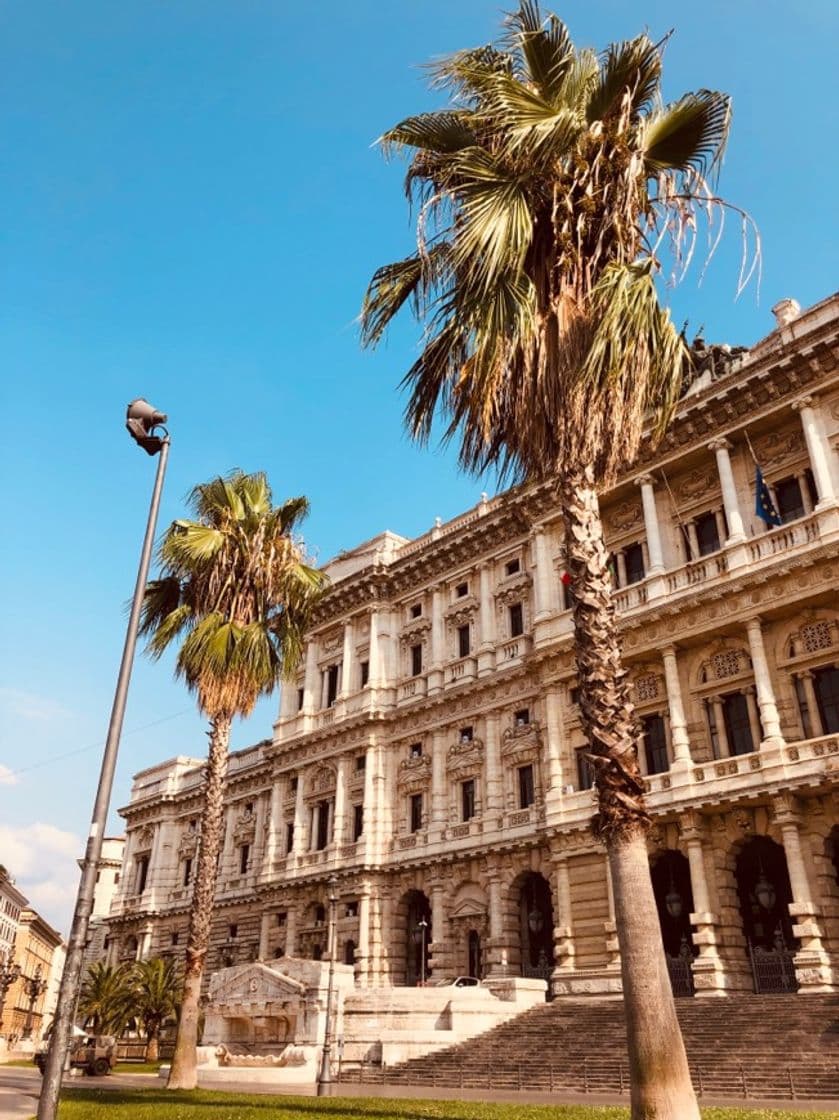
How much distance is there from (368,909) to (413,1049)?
12.4 metres

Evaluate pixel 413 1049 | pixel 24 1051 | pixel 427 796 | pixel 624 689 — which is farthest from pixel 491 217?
pixel 24 1051

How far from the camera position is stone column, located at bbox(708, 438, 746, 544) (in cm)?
2800

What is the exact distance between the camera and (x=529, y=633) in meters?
35.1

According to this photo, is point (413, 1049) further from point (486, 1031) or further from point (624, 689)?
point (624, 689)

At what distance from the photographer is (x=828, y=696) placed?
25.4 metres

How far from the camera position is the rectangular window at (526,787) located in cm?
3353

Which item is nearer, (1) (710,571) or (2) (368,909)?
(1) (710,571)

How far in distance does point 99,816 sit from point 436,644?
29.4m

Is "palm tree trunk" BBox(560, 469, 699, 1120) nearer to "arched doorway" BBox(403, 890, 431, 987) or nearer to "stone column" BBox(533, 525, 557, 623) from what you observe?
"stone column" BBox(533, 525, 557, 623)

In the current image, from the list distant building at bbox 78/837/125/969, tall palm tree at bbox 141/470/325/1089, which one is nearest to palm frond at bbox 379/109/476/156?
tall palm tree at bbox 141/470/325/1089

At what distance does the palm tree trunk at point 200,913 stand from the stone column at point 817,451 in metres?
17.7

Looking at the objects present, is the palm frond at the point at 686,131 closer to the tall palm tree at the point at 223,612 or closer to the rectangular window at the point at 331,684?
the tall palm tree at the point at 223,612

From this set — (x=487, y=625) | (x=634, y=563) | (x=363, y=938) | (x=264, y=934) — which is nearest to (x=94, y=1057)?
(x=363, y=938)

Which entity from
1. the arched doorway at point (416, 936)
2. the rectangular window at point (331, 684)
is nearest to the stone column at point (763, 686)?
the arched doorway at point (416, 936)
